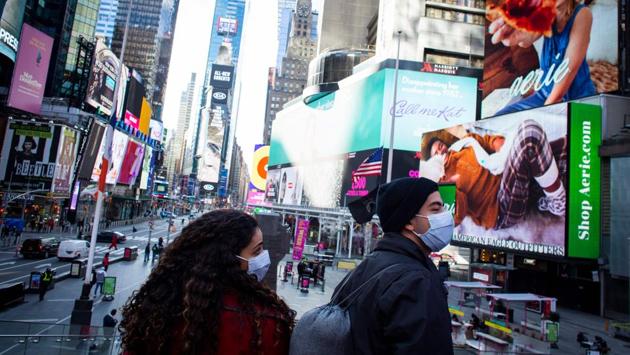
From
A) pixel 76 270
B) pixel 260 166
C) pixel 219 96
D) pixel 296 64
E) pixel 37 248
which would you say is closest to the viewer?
pixel 76 270

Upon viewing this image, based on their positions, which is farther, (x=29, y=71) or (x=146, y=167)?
(x=146, y=167)

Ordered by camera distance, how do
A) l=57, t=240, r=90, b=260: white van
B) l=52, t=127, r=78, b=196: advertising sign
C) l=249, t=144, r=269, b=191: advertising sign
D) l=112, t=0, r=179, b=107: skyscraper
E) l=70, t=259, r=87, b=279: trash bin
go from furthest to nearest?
l=249, t=144, r=269, b=191: advertising sign → l=112, t=0, r=179, b=107: skyscraper → l=52, t=127, r=78, b=196: advertising sign → l=57, t=240, r=90, b=260: white van → l=70, t=259, r=87, b=279: trash bin

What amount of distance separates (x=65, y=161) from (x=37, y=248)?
21155 mm

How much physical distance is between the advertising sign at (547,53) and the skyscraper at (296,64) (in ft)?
412

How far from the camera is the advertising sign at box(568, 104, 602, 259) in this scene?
25.4 meters

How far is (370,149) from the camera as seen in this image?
55.4 metres

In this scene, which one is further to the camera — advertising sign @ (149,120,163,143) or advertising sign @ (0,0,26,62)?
advertising sign @ (149,120,163,143)

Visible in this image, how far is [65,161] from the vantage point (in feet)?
153

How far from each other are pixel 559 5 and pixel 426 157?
17920mm

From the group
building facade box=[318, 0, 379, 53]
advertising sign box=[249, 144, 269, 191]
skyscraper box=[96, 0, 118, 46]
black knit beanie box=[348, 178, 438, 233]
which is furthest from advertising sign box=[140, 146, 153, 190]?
black knit beanie box=[348, 178, 438, 233]

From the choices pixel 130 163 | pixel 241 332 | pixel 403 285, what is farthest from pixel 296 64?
pixel 241 332

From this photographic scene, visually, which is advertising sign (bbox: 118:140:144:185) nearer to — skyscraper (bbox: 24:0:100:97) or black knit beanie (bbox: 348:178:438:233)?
skyscraper (bbox: 24:0:100:97)

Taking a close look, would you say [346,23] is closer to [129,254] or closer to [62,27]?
[62,27]

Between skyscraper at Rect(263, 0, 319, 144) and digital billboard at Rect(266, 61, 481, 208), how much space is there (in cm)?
9151
